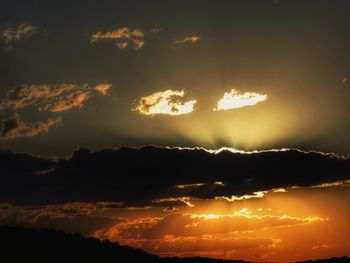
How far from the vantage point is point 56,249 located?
17362cm

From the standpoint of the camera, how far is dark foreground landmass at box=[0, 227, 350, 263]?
156500 millimetres

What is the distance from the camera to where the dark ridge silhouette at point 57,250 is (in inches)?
6156

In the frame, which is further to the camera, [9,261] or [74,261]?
[74,261]

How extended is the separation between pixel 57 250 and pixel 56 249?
189cm

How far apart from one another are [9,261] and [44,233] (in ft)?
185

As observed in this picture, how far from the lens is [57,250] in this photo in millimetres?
171875

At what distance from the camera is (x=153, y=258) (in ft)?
643

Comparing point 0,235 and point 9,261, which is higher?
point 0,235

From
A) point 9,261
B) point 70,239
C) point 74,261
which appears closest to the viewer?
point 9,261

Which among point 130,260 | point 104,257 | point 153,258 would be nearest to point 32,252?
point 104,257

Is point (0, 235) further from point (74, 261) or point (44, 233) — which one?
point (74, 261)

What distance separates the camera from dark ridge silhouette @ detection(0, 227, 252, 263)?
156375mm

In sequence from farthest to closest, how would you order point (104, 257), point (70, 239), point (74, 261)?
point (70, 239)
point (104, 257)
point (74, 261)

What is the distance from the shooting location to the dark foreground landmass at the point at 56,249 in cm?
15650
